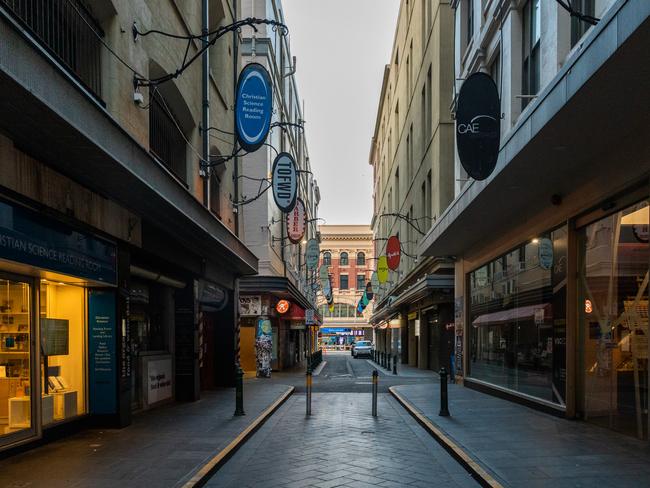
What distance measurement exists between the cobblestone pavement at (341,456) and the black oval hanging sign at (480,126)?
485 centimetres

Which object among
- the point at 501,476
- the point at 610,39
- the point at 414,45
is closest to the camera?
the point at 610,39

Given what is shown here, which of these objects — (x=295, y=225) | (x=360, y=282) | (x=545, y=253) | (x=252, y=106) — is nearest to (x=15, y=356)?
(x=252, y=106)

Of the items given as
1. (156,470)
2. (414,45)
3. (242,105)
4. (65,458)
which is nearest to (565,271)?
(242,105)

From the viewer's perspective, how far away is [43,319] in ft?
33.1

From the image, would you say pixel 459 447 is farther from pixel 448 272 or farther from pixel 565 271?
pixel 448 272

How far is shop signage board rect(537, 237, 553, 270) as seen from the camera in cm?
1366

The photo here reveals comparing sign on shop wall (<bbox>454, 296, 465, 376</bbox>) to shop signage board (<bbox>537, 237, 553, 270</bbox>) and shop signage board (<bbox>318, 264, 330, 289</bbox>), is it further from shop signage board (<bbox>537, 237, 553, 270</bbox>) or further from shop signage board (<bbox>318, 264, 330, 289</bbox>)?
shop signage board (<bbox>318, 264, 330, 289</bbox>)

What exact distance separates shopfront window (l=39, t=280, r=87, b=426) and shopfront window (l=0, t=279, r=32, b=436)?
20.9 inches

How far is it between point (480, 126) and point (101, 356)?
773 cm

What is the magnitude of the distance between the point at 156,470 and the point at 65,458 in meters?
1.55

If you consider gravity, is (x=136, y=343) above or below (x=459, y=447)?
above

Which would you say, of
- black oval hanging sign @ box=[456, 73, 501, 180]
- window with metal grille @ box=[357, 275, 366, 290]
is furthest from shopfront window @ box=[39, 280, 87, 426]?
window with metal grille @ box=[357, 275, 366, 290]

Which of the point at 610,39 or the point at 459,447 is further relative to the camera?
the point at 459,447

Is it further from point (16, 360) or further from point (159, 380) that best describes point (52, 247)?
point (159, 380)
